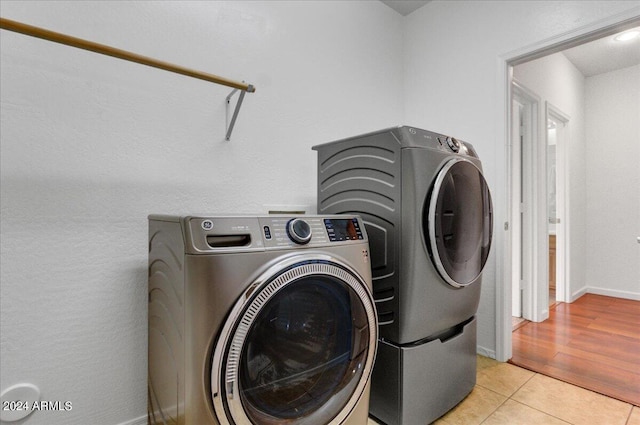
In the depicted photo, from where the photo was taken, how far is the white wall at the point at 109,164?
1.18 metres

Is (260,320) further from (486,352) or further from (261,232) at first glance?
(486,352)

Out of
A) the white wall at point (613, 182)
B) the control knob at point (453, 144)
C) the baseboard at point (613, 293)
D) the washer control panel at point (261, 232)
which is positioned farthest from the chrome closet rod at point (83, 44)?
the baseboard at point (613, 293)

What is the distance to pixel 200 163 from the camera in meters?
1.60

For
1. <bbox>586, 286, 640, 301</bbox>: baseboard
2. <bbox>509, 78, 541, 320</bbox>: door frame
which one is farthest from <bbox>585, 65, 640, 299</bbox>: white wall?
<bbox>509, 78, 541, 320</bbox>: door frame

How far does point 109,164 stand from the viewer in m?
1.35

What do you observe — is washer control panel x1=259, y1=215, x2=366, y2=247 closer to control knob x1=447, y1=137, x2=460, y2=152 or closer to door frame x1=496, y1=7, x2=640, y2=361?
control knob x1=447, y1=137, x2=460, y2=152

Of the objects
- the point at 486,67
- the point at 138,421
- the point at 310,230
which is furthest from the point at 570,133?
the point at 138,421

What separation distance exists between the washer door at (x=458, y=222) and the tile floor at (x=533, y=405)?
609mm

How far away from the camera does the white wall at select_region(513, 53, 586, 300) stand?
2943mm

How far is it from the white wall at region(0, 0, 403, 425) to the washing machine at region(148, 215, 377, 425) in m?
0.22

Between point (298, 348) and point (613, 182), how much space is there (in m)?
4.31

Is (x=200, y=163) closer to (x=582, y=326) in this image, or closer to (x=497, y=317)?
(x=497, y=317)

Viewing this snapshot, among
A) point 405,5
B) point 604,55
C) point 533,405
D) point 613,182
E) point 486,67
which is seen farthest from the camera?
point 613,182

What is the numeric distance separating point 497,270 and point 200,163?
1865 millimetres
